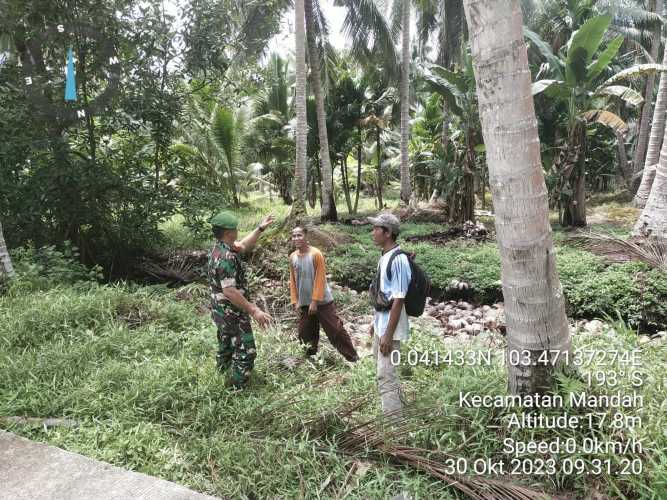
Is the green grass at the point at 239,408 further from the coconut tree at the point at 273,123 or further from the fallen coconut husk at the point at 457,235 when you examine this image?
the coconut tree at the point at 273,123

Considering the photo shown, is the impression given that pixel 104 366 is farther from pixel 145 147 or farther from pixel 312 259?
pixel 145 147

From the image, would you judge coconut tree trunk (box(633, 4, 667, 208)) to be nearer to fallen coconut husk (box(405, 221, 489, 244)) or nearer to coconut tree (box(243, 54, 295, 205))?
fallen coconut husk (box(405, 221, 489, 244))

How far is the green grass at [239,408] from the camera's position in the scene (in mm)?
2822

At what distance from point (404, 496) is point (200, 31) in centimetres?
867

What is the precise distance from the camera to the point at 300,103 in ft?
40.9

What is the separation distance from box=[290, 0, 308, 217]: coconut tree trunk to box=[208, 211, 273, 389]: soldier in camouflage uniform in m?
6.90

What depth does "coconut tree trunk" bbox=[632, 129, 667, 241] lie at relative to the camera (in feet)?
26.3

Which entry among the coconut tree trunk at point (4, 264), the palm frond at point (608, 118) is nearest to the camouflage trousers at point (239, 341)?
the coconut tree trunk at point (4, 264)

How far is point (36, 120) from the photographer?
818cm

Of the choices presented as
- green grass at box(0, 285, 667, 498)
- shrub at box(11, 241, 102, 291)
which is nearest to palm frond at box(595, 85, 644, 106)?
green grass at box(0, 285, 667, 498)

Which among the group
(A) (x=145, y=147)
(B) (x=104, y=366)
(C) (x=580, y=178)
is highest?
(A) (x=145, y=147)

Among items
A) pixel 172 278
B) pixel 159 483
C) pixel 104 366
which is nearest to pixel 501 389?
pixel 159 483

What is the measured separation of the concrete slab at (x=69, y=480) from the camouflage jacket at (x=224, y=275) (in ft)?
4.50

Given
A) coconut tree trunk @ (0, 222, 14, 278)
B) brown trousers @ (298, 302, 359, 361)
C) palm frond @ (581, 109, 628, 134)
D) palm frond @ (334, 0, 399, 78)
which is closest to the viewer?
brown trousers @ (298, 302, 359, 361)
